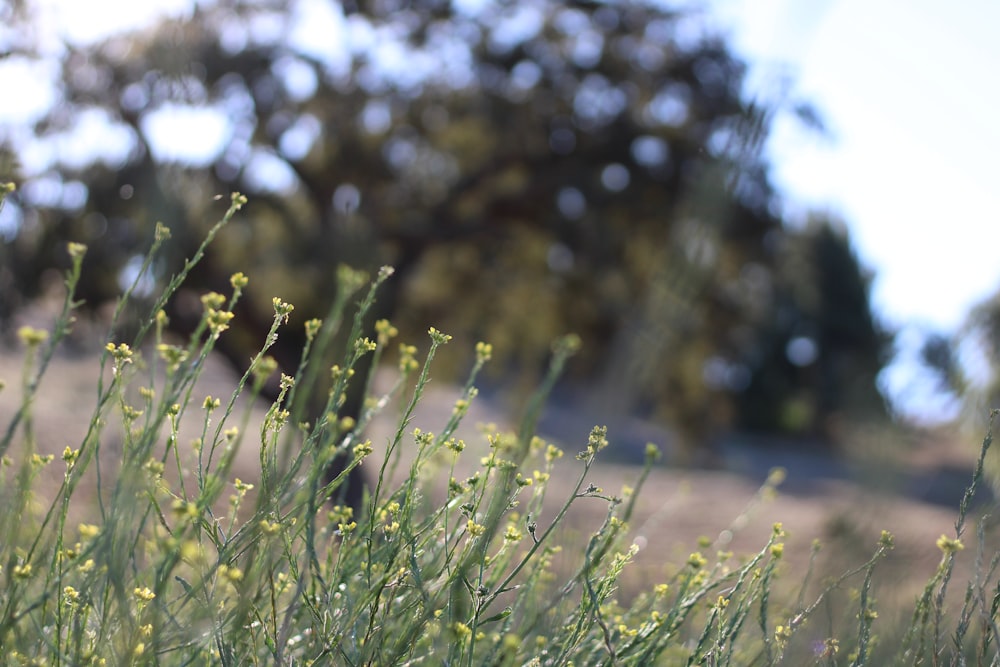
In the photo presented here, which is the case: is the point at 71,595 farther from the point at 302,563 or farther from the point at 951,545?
the point at 951,545

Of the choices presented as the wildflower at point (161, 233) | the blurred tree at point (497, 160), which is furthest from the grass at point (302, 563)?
the blurred tree at point (497, 160)

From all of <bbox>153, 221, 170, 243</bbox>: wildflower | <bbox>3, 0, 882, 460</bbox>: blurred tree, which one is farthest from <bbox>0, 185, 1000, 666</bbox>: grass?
<bbox>3, 0, 882, 460</bbox>: blurred tree

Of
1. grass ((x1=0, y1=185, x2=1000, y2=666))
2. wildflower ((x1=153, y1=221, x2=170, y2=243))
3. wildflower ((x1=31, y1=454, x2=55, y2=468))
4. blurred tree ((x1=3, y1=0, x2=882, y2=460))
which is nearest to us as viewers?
grass ((x1=0, y1=185, x2=1000, y2=666))

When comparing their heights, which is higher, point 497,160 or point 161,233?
point 497,160

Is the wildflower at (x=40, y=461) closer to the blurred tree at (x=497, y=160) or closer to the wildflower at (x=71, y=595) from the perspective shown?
the wildflower at (x=71, y=595)

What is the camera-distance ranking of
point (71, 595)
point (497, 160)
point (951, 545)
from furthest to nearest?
point (497, 160) < point (951, 545) < point (71, 595)

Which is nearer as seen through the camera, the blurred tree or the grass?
the grass

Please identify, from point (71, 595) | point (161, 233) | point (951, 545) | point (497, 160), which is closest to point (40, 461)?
point (71, 595)

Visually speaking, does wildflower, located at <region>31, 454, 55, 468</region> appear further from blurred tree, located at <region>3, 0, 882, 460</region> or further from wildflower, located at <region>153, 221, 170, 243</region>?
blurred tree, located at <region>3, 0, 882, 460</region>

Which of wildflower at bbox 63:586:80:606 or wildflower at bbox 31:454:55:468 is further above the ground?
wildflower at bbox 31:454:55:468

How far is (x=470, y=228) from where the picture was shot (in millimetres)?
8992

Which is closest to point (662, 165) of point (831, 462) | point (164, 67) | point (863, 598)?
point (164, 67)

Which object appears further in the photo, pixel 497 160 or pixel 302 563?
pixel 497 160

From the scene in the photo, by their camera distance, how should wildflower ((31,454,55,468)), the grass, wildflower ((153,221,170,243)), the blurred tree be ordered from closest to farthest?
the grass, wildflower ((153,221,170,243)), wildflower ((31,454,55,468)), the blurred tree
